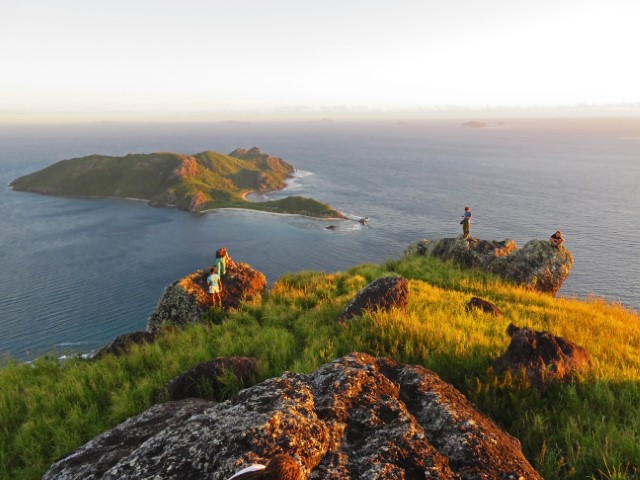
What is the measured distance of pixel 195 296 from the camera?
15719 mm

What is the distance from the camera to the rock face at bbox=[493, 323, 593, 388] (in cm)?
616

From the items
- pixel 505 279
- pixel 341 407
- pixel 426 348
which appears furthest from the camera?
pixel 505 279

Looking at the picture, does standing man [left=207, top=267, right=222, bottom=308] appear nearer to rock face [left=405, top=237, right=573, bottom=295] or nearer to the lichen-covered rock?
the lichen-covered rock

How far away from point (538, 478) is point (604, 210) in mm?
158818

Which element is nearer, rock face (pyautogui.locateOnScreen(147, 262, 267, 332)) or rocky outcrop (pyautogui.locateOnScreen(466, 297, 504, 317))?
rocky outcrop (pyautogui.locateOnScreen(466, 297, 504, 317))

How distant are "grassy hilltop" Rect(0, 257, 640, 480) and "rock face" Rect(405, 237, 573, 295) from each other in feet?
30.4

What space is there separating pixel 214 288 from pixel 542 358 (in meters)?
12.9

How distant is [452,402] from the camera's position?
4.55 meters

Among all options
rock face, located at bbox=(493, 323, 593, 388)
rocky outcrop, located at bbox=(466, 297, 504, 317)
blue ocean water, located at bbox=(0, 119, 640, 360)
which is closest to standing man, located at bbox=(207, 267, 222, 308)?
rocky outcrop, located at bbox=(466, 297, 504, 317)

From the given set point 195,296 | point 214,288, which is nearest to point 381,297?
point 214,288

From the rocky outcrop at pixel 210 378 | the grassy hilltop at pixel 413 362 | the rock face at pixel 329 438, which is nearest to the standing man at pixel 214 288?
the grassy hilltop at pixel 413 362

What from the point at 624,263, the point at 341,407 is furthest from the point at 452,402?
the point at 624,263

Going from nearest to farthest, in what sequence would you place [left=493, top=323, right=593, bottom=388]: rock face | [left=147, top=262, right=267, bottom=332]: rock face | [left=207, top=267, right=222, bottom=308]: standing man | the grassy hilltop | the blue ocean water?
the grassy hilltop < [left=493, top=323, right=593, bottom=388]: rock face < [left=147, top=262, right=267, bottom=332]: rock face < [left=207, top=267, right=222, bottom=308]: standing man < the blue ocean water

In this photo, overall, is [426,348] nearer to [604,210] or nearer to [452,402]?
[452,402]
